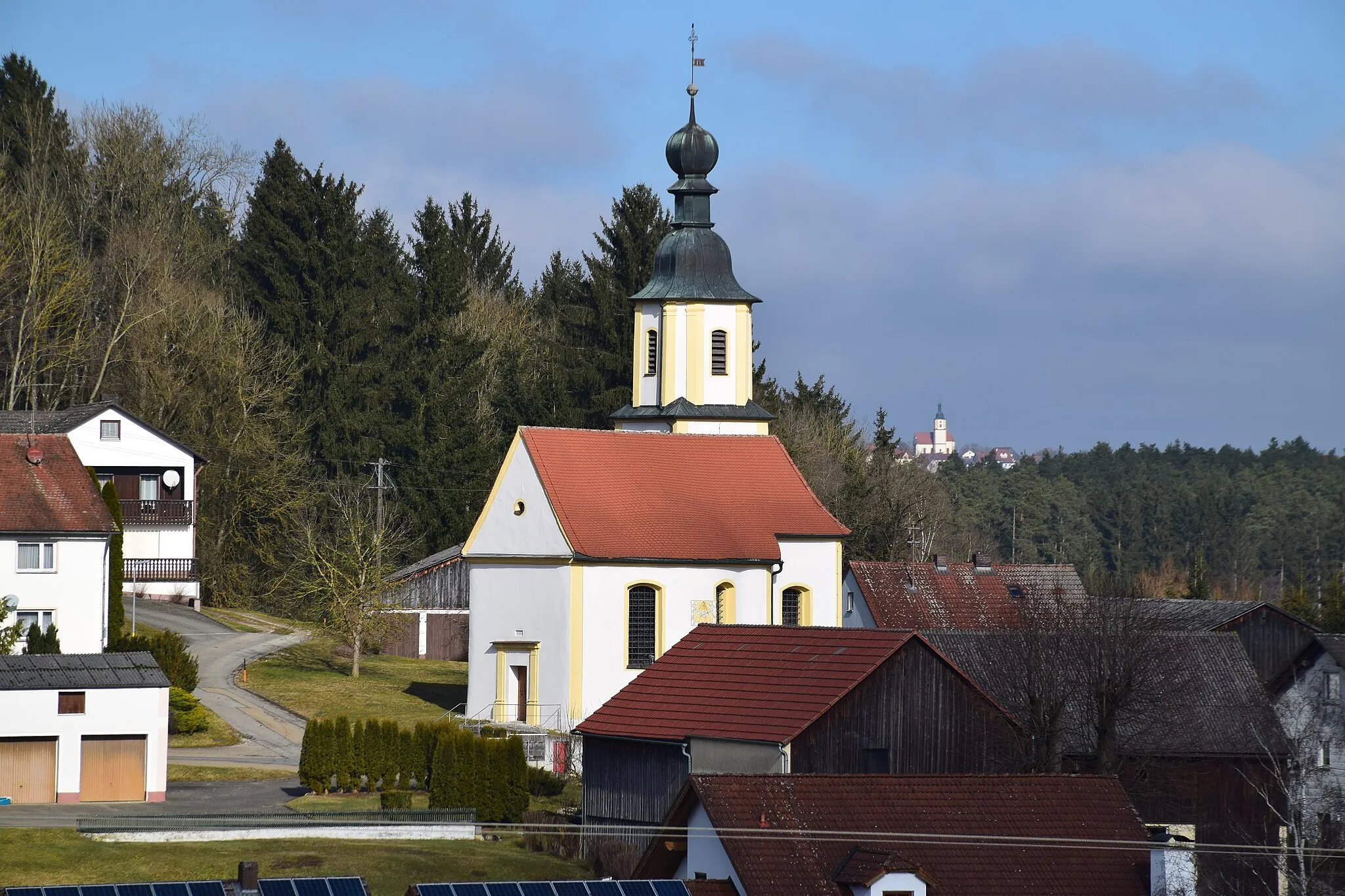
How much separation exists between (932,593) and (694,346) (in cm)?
1176

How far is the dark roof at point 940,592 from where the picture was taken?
5866 cm

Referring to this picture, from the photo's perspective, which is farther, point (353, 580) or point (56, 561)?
point (353, 580)

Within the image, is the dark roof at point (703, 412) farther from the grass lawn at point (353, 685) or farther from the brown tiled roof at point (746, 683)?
the brown tiled roof at point (746, 683)

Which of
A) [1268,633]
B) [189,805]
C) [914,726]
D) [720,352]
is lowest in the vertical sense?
[189,805]

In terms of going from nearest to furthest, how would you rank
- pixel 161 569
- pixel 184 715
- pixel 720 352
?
pixel 184 715, pixel 720 352, pixel 161 569

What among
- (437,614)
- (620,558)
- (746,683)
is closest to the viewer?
(746,683)

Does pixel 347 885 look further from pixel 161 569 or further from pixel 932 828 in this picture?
pixel 161 569

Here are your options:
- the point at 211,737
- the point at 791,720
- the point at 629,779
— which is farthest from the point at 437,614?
the point at 791,720

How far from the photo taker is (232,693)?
48375 mm

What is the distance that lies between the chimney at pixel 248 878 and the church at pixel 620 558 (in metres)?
22.1

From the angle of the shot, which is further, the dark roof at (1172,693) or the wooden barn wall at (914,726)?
the dark roof at (1172,693)

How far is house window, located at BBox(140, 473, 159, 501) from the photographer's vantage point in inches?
2480

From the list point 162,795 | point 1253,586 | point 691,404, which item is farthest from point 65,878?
point 1253,586

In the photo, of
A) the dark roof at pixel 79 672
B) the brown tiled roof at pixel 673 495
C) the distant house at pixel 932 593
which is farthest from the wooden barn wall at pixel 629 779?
the distant house at pixel 932 593
